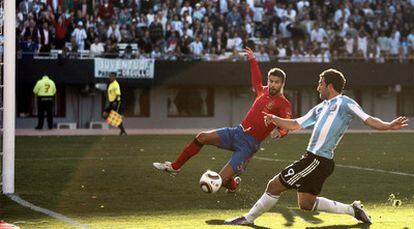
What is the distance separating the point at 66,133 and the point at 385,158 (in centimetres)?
1327

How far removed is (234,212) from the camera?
40.2ft

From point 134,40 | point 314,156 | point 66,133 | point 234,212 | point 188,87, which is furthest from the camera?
point 188,87

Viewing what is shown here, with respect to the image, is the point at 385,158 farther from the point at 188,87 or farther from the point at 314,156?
the point at 188,87

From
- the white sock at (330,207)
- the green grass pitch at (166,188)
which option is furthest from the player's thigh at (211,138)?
the white sock at (330,207)

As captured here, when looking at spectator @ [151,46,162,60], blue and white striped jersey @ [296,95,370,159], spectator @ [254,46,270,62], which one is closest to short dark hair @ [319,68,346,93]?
blue and white striped jersey @ [296,95,370,159]

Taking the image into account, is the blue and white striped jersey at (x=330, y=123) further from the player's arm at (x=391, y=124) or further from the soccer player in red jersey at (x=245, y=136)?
the soccer player in red jersey at (x=245, y=136)

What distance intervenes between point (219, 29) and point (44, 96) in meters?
7.03

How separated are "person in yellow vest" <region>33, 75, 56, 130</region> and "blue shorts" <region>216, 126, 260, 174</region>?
20.3 metres

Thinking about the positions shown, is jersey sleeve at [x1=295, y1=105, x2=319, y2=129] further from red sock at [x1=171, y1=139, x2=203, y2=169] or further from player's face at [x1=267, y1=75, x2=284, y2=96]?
red sock at [x1=171, y1=139, x2=203, y2=169]

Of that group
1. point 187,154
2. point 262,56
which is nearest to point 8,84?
point 187,154

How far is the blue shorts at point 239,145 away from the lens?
1360 cm

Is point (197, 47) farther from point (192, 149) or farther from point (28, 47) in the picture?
point (192, 149)

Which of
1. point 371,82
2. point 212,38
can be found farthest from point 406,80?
point 212,38

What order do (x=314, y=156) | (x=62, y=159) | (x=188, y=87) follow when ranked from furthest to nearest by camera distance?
(x=188, y=87) → (x=62, y=159) → (x=314, y=156)
